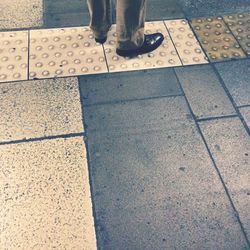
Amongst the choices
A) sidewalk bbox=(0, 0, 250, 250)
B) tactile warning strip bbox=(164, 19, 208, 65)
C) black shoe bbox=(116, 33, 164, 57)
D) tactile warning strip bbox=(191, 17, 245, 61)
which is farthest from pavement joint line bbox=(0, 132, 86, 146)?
tactile warning strip bbox=(191, 17, 245, 61)

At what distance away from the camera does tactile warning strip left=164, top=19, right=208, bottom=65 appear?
2912 mm

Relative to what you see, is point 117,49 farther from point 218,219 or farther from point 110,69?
point 218,219

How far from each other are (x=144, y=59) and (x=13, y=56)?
1148mm

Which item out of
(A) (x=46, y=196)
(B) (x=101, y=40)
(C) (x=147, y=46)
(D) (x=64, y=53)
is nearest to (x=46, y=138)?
(A) (x=46, y=196)

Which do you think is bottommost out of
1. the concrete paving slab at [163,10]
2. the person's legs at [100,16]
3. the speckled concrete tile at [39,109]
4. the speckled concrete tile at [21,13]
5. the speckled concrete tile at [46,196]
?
the speckled concrete tile at [46,196]

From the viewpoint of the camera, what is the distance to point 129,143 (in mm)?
2340

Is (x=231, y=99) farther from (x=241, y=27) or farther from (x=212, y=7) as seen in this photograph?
(x=212, y=7)

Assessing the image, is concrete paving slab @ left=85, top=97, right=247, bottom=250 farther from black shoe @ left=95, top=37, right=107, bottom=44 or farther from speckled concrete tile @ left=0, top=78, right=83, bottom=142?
black shoe @ left=95, top=37, right=107, bottom=44

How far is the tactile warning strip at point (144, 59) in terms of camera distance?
9.29 feet

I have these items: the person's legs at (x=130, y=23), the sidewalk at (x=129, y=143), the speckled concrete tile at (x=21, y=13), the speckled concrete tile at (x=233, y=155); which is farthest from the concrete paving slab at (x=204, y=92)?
the speckled concrete tile at (x=21, y=13)

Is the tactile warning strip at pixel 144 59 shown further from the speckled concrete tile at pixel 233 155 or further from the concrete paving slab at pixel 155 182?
the speckled concrete tile at pixel 233 155

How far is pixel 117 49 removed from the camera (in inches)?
111

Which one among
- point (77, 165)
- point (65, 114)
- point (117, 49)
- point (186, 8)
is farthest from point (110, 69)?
point (186, 8)

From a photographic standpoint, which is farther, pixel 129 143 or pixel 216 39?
pixel 216 39
